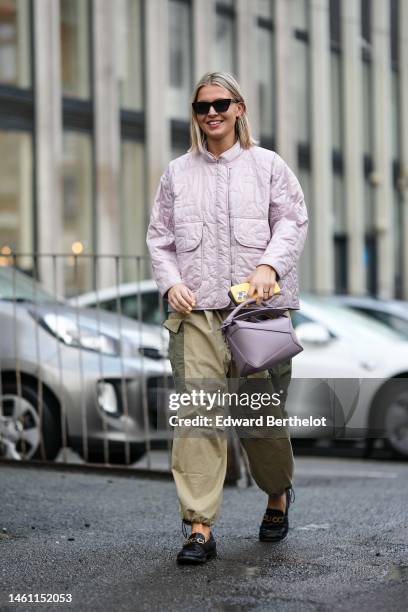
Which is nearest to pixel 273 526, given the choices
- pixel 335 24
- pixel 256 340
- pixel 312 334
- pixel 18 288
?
pixel 256 340

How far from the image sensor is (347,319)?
12.1 metres

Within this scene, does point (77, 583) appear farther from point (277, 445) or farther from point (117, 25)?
point (117, 25)

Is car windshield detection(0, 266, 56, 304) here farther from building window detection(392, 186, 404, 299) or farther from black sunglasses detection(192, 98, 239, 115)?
building window detection(392, 186, 404, 299)

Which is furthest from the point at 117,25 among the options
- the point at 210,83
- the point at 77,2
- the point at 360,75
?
the point at 210,83

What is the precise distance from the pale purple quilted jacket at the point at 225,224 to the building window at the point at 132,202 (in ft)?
53.4

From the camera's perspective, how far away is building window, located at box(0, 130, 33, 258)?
19.4 metres

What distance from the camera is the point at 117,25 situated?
72.6 feet

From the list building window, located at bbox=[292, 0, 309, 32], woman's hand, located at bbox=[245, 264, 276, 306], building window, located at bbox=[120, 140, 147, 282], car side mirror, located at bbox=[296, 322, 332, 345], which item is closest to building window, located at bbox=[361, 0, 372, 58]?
building window, located at bbox=[292, 0, 309, 32]

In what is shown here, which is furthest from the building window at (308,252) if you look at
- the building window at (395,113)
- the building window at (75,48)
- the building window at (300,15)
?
the building window at (75,48)

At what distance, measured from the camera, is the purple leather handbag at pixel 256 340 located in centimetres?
507

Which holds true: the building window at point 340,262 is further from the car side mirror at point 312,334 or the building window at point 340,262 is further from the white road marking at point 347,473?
the white road marking at point 347,473

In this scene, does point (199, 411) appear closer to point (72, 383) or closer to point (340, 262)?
point (72, 383)

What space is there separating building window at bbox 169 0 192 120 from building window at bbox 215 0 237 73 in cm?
110

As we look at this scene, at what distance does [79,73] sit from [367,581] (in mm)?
17271
